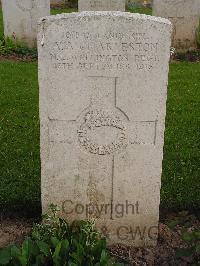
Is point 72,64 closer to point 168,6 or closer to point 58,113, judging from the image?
point 58,113

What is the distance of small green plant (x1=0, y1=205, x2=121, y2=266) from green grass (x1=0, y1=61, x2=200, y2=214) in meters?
0.71

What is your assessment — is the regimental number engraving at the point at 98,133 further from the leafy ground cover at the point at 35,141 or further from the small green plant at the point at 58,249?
the leafy ground cover at the point at 35,141

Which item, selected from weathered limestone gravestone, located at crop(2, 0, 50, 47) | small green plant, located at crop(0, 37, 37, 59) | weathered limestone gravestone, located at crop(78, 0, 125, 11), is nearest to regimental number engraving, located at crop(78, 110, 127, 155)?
small green plant, located at crop(0, 37, 37, 59)

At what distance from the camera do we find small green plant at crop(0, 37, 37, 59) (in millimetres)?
8367

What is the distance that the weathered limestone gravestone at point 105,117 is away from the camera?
111 inches

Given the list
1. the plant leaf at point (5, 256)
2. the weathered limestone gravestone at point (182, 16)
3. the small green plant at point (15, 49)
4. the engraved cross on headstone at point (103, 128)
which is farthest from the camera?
the weathered limestone gravestone at point (182, 16)

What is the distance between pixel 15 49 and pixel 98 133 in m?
5.76

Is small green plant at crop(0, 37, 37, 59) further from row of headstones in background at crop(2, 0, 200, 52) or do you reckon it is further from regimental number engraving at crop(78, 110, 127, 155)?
regimental number engraving at crop(78, 110, 127, 155)

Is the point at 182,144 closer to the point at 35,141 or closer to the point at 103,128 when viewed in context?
the point at 35,141

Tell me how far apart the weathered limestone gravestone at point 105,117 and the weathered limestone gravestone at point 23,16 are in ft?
19.4

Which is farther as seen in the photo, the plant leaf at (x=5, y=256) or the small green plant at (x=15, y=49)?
the small green plant at (x=15, y=49)

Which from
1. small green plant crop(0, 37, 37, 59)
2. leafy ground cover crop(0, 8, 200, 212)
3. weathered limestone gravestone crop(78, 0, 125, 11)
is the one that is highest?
weathered limestone gravestone crop(78, 0, 125, 11)

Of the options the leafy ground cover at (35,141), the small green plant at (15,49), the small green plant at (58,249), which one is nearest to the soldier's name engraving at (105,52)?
the small green plant at (58,249)

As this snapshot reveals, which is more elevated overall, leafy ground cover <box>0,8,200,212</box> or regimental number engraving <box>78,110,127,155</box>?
regimental number engraving <box>78,110,127,155</box>
